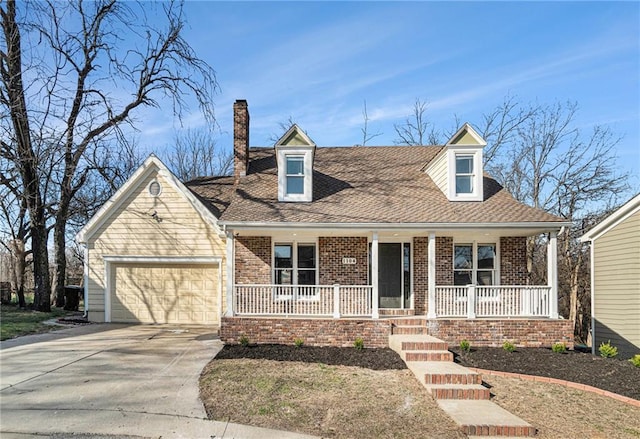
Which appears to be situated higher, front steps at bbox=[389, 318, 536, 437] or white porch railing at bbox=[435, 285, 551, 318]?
white porch railing at bbox=[435, 285, 551, 318]

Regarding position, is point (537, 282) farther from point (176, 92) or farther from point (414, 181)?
point (176, 92)

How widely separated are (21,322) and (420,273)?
12260 mm

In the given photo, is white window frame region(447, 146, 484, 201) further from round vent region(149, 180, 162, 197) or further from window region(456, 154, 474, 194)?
round vent region(149, 180, 162, 197)

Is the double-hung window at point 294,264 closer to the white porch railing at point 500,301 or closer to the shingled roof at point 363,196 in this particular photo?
the shingled roof at point 363,196

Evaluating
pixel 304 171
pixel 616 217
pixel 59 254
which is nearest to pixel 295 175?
pixel 304 171

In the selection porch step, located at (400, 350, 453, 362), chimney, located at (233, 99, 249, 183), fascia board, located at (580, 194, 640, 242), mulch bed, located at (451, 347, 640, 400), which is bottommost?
mulch bed, located at (451, 347, 640, 400)

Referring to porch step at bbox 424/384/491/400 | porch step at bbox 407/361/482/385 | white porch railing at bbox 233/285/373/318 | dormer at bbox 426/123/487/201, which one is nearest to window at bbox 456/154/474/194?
dormer at bbox 426/123/487/201

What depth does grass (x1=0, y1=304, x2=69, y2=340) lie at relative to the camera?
11406 millimetres

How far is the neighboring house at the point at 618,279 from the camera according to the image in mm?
10773

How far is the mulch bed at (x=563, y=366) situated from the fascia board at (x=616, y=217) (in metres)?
3.89

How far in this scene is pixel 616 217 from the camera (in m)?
11.5

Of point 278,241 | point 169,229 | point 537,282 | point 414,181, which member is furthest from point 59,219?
point 537,282

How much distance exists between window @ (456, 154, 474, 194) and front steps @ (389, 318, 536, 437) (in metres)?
4.31

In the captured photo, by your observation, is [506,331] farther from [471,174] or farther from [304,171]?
[304,171]
